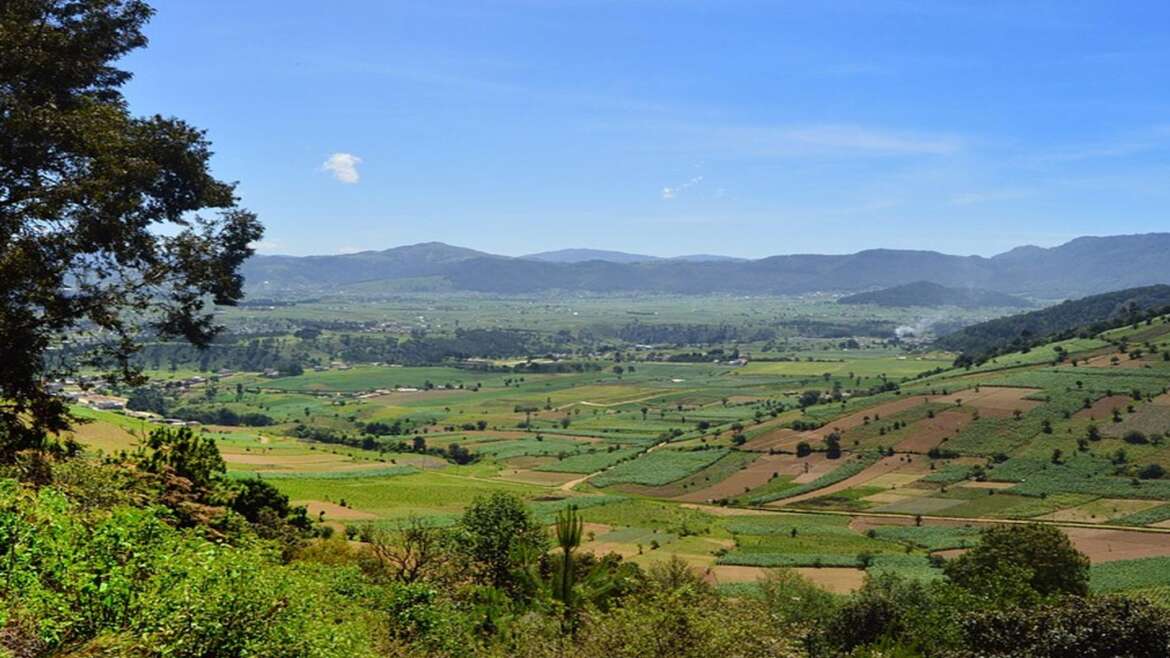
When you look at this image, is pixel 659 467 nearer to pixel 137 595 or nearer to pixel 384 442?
pixel 384 442

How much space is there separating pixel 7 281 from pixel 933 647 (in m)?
38.6

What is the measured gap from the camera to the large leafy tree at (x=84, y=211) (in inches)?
854

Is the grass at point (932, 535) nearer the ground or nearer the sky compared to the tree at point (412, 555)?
nearer the ground

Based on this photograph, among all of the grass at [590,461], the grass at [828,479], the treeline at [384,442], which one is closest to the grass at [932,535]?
the grass at [828,479]

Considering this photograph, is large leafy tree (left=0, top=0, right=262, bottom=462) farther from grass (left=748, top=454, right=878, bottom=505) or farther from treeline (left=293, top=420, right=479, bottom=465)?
treeline (left=293, top=420, right=479, bottom=465)

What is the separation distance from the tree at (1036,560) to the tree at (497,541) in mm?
27196

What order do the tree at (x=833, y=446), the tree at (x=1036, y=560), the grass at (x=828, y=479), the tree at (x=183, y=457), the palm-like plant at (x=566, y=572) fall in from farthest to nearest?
the tree at (x=833, y=446)
the grass at (x=828, y=479)
the tree at (x=1036, y=560)
the tree at (x=183, y=457)
the palm-like plant at (x=566, y=572)

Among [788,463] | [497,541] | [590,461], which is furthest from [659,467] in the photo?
[497,541]

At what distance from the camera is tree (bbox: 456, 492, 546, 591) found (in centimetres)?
4859

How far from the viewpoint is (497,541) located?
50812mm

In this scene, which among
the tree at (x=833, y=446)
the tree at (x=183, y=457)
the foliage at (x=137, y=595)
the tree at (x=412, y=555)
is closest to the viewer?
the foliage at (x=137, y=595)

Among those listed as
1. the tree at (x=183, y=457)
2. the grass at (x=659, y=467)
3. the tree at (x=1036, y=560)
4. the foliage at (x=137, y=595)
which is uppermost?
the foliage at (x=137, y=595)

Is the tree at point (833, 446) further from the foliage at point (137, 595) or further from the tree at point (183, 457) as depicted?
the foliage at point (137, 595)

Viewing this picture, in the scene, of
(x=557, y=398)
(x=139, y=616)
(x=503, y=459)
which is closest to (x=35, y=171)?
(x=139, y=616)
